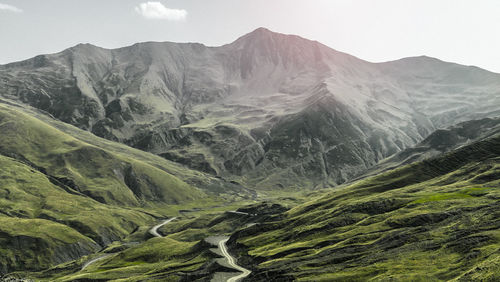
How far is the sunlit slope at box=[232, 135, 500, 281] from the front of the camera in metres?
76.4

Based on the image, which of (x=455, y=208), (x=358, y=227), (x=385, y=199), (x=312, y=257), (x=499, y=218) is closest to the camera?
(x=499, y=218)

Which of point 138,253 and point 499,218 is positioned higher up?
point 499,218

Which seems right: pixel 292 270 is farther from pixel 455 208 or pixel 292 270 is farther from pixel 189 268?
pixel 455 208

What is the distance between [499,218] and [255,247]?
80.6m

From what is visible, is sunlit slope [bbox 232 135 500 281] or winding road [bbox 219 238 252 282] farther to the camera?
winding road [bbox 219 238 252 282]

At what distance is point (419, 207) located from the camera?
128125mm

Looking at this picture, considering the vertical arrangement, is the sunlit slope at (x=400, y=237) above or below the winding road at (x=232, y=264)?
above

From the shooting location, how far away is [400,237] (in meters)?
101

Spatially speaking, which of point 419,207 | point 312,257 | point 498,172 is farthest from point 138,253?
point 498,172

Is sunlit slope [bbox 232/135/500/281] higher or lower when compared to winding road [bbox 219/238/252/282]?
higher

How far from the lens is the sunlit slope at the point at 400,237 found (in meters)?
76.4

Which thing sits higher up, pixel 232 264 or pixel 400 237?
pixel 400 237

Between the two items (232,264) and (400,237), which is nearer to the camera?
(400,237)

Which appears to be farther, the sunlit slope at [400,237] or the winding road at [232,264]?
the winding road at [232,264]
